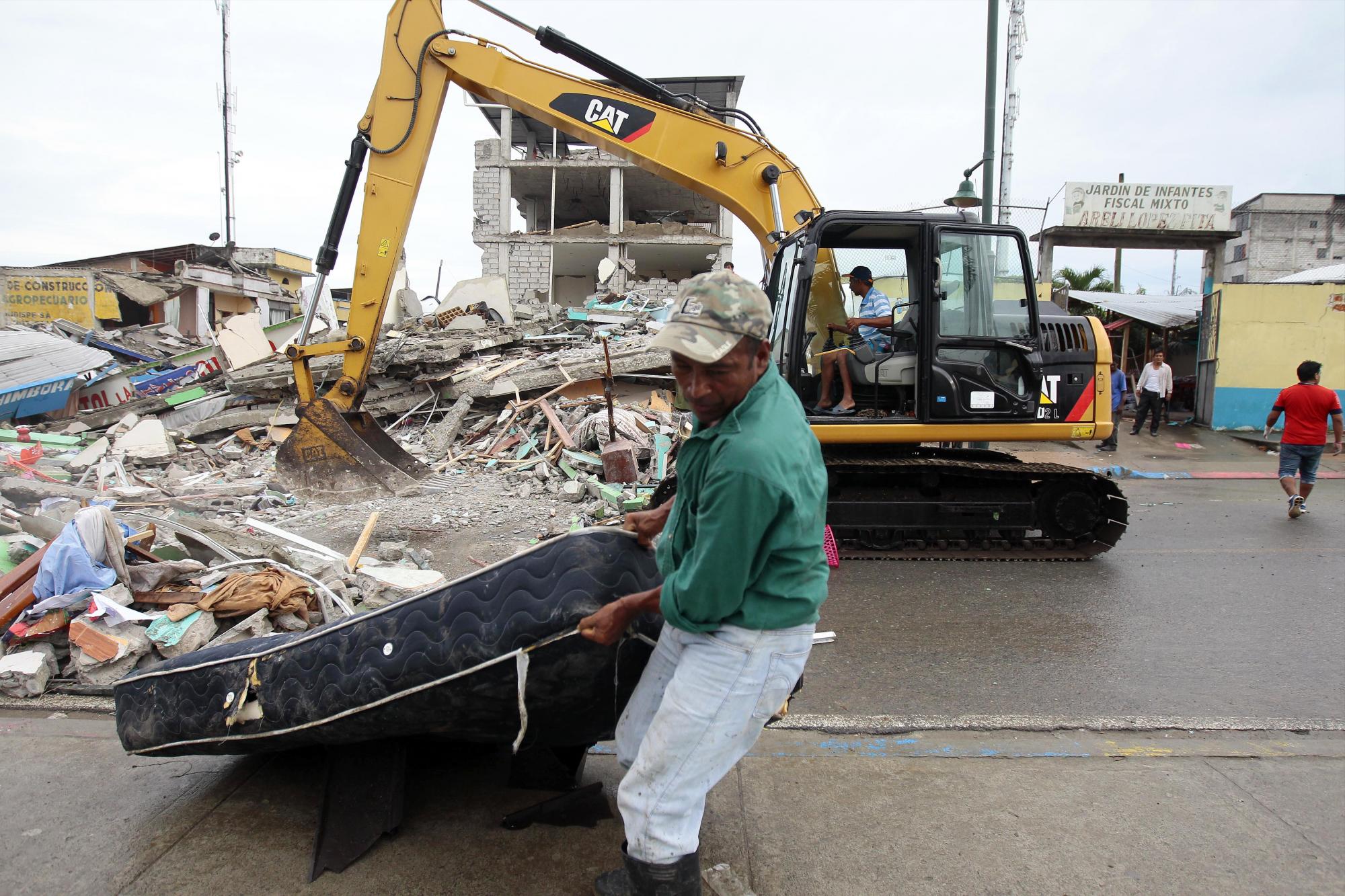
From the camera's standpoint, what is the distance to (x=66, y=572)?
421 centimetres

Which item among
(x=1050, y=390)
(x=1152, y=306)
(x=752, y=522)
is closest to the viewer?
(x=752, y=522)

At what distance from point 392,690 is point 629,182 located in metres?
29.9

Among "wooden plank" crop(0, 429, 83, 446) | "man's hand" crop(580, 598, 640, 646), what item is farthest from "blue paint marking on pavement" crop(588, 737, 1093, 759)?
"wooden plank" crop(0, 429, 83, 446)

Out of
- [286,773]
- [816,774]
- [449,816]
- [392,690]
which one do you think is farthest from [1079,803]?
[286,773]

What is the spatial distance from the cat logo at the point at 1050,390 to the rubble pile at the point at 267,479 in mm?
3605

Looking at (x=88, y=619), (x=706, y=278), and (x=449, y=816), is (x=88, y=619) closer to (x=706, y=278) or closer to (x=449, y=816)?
(x=449, y=816)

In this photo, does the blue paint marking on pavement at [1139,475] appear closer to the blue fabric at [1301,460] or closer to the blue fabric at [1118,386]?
the blue fabric at [1301,460]

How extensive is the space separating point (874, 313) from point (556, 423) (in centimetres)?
512

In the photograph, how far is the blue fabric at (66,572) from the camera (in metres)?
4.19

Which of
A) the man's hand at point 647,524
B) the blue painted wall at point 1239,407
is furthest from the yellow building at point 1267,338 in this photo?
the man's hand at point 647,524

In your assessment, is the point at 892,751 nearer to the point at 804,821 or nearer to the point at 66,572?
the point at 804,821

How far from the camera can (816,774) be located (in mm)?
3213

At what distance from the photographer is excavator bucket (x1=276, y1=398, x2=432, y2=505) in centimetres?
809

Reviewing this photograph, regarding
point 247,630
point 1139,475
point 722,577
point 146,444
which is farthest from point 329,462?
point 1139,475
